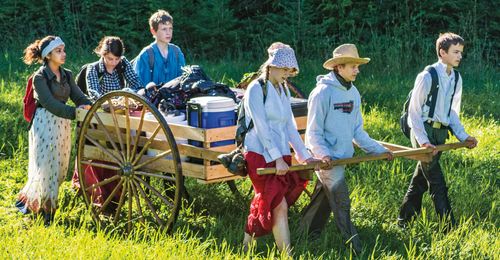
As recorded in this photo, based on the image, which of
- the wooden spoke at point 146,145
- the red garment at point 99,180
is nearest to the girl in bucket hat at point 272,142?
the wooden spoke at point 146,145

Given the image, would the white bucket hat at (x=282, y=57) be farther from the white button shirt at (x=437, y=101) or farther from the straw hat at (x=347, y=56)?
the white button shirt at (x=437, y=101)

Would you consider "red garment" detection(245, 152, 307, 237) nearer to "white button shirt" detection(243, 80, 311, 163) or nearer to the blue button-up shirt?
"white button shirt" detection(243, 80, 311, 163)

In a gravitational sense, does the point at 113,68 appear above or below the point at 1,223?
above

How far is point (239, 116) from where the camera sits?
21.3 feet

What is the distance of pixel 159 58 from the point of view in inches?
332

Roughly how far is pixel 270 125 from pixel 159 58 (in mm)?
2322

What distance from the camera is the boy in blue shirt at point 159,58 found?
27.5ft

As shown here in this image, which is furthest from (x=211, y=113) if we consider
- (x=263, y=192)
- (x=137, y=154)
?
(x=137, y=154)

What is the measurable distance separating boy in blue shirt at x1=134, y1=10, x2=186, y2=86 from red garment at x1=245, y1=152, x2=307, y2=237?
87.8 inches

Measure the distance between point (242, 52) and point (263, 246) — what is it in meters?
8.55

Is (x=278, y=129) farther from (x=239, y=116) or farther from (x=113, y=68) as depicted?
(x=113, y=68)

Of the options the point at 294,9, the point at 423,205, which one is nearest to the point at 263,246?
the point at 423,205

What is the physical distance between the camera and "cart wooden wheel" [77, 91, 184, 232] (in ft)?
22.6

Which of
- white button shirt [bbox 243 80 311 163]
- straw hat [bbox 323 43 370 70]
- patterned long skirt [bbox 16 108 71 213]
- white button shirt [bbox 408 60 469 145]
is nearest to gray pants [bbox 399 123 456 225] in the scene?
white button shirt [bbox 408 60 469 145]
